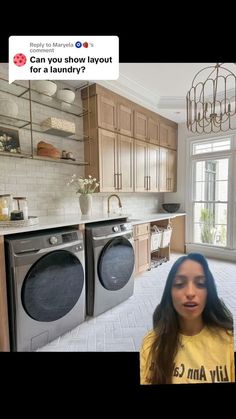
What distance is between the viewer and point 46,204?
232 centimetres

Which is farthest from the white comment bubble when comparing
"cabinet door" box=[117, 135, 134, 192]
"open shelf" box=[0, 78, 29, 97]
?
"cabinet door" box=[117, 135, 134, 192]

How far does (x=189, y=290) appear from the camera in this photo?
728 millimetres

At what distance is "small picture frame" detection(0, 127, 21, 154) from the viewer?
190 cm

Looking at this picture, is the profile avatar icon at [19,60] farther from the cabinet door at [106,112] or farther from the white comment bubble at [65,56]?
the cabinet door at [106,112]

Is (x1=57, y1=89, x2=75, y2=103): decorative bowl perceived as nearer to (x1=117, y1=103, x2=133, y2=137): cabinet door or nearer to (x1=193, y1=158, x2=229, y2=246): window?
(x1=117, y1=103, x2=133, y2=137): cabinet door

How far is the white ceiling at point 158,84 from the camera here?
2146mm

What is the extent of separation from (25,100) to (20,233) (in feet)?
4.78

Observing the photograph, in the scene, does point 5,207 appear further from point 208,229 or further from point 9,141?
point 208,229

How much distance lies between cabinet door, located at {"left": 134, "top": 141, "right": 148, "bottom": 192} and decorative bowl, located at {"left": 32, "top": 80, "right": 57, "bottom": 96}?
142cm

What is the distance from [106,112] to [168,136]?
1.60m

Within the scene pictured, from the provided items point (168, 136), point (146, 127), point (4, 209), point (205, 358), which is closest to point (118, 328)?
point (205, 358)

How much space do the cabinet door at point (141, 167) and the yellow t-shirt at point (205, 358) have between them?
249 cm

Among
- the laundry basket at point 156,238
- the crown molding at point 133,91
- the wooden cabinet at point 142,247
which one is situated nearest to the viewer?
the crown molding at point 133,91

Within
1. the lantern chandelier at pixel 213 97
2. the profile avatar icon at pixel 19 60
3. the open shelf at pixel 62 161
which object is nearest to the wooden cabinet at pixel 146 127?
the lantern chandelier at pixel 213 97
